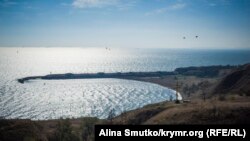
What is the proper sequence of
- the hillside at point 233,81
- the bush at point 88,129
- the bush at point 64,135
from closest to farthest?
1. the bush at point 64,135
2. the bush at point 88,129
3. the hillside at point 233,81

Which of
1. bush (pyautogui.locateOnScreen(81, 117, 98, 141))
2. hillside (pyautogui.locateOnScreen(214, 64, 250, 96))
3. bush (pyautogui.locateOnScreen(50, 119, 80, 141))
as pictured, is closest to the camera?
bush (pyautogui.locateOnScreen(50, 119, 80, 141))

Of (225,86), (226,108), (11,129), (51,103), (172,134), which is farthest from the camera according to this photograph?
(51,103)

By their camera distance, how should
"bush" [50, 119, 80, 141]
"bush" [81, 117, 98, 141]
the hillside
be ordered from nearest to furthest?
"bush" [50, 119, 80, 141] → "bush" [81, 117, 98, 141] → the hillside

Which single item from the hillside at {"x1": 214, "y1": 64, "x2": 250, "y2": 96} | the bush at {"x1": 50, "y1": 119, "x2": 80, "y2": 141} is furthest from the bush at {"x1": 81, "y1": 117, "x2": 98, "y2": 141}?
the hillside at {"x1": 214, "y1": 64, "x2": 250, "y2": 96}

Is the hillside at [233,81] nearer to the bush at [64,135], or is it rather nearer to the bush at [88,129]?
the bush at [88,129]

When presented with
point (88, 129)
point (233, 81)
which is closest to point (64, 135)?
point (88, 129)

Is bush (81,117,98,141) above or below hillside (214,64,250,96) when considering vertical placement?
below

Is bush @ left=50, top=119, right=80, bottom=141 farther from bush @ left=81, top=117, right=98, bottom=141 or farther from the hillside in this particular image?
the hillside

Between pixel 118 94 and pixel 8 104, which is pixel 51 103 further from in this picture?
pixel 118 94

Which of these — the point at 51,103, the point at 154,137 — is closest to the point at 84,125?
the point at 154,137

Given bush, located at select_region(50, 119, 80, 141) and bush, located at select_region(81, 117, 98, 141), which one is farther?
bush, located at select_region(81, 117, 98, 141)

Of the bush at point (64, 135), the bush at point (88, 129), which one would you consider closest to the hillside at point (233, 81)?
the bush at point (88, 129)
